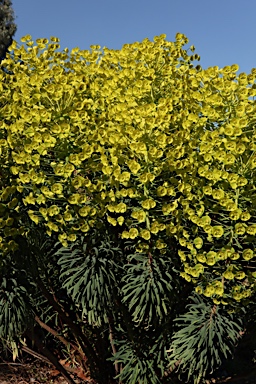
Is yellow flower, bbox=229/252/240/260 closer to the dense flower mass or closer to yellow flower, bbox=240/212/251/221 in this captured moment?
the dense flower mass

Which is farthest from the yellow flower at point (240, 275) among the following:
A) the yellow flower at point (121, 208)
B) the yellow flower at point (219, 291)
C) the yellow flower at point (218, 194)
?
the yellow flower at point (121, 208)

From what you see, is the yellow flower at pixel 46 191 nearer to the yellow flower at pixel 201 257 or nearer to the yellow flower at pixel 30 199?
the yellow flower at pixel 30 199

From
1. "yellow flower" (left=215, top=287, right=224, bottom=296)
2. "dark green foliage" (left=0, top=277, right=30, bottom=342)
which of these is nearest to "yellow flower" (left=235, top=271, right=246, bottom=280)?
"yellow flower" (left=215, top=287, right=224, bottom=296)

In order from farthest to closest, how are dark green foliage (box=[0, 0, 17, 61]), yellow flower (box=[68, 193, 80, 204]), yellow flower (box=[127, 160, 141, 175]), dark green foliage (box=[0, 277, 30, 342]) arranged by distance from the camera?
dark green foliage (box=[0, 0, 17, 61]) < dark green foliage (box=[0, 277, 30, 342]) < yellow flower (box=[68, 193, 80, 204]) < yellow flower (box=[127, 160, 141, 175])

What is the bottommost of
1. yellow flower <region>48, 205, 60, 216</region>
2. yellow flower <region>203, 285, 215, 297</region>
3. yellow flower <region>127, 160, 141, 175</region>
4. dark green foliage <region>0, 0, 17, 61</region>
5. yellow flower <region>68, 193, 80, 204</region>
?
yellow flower <region>203, 285, 215, 297</region>

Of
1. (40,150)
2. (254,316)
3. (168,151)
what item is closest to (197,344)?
(254,316)

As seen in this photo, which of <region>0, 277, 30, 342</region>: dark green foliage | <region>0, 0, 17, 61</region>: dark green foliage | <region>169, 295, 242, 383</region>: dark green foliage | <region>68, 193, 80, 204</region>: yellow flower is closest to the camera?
<region>68, 193, 80, 204</region>: yellow flower

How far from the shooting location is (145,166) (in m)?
3.06

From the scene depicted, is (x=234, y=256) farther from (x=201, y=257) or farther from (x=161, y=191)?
(x=161, y=191)

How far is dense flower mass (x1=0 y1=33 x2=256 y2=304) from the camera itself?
309 cm

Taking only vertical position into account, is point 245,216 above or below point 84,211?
above

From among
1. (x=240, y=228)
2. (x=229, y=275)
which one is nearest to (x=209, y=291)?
(x=229, y=275)

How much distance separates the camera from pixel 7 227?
3207mm

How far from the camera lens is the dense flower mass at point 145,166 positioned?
309 cm
